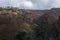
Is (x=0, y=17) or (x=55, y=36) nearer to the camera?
(x=0, y=17)

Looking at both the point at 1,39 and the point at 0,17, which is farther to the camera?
the point at 0,17

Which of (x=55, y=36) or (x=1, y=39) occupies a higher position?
(x=1, y=39)

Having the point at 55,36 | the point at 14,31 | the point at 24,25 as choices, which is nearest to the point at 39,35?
the point at 55,36

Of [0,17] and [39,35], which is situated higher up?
[0,17]

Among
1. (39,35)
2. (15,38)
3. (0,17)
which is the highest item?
(0,17)

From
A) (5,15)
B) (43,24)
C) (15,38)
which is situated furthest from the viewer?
(43,24)

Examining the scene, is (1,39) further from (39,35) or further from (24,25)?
(39,35)

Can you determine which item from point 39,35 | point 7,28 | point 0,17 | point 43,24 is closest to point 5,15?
point 0,17

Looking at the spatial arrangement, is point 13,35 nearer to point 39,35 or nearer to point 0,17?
point 0,17

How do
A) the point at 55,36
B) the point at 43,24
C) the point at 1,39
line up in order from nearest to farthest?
the point at 1,39
the point at 55,36
the point at 43,24
